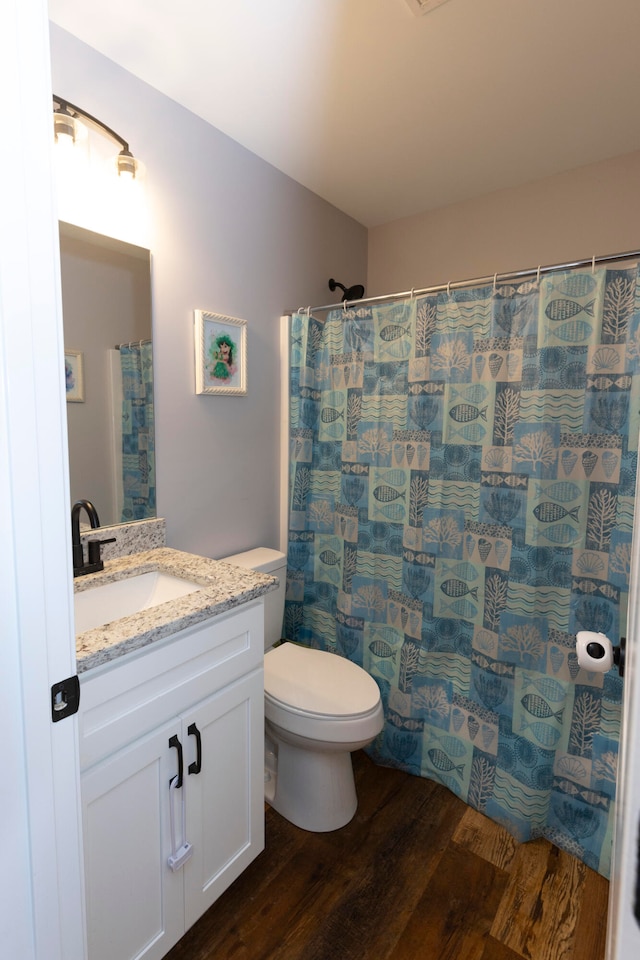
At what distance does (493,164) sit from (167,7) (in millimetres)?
1325

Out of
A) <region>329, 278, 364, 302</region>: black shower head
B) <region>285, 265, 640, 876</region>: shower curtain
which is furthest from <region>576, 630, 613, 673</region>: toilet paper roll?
<region>329, 278, 364, 302</region>: black shower head

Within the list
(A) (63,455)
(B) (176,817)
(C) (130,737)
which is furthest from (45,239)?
(B) (176,817)

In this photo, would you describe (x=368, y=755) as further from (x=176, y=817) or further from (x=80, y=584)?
(x=80, y=584)

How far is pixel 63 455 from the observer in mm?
687

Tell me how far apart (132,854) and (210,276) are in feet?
5.69

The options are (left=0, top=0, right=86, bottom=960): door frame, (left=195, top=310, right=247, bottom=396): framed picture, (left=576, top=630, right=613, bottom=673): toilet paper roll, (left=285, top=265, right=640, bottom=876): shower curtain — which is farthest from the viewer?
(left=195, top=310, right=247, bottom=396): framed picture

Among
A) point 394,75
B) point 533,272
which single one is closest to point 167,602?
point 533,272

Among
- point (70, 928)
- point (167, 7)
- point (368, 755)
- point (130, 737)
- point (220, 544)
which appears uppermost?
point (167, 7)

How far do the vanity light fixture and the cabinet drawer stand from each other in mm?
1293

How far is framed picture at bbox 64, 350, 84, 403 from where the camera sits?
1411 millimetres

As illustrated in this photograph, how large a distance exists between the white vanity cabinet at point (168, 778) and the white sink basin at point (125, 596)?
0.28 metres

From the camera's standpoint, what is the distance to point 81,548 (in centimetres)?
141

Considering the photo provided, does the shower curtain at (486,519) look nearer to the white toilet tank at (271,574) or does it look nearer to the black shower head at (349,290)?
the white toilet tank at (271,574)

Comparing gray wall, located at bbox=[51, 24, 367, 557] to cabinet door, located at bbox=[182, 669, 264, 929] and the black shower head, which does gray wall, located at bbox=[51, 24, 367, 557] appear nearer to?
the black shower head
